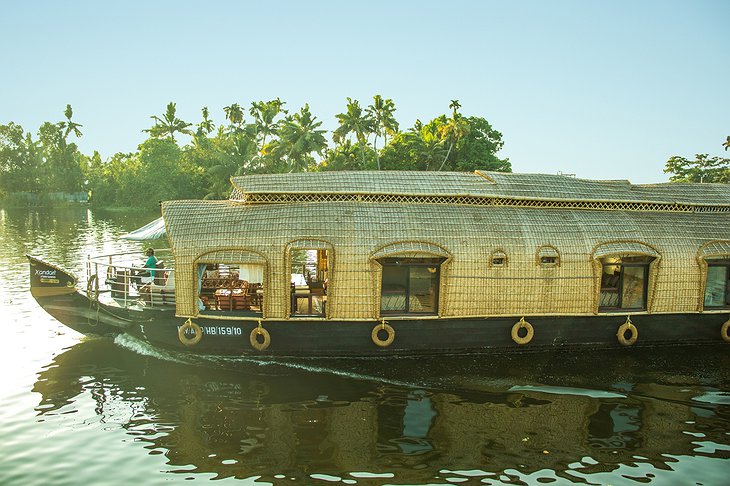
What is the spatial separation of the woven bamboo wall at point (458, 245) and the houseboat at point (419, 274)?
0.08 ft

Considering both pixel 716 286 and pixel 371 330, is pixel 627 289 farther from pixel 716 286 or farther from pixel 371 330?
pixel 371 330

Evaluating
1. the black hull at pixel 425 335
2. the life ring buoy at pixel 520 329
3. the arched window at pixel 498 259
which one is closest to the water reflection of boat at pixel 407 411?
the black hull at pixel 425 335

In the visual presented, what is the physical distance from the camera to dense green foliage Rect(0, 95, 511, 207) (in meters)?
34.2

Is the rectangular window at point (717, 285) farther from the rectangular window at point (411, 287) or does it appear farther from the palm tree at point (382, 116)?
the palm tree at point (382, 116)

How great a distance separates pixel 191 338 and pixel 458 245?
15.4 feet

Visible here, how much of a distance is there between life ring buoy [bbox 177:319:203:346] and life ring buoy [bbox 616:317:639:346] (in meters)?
7.28

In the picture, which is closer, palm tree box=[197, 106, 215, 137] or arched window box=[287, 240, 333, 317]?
arched window box=[287, 240, 333, 317]

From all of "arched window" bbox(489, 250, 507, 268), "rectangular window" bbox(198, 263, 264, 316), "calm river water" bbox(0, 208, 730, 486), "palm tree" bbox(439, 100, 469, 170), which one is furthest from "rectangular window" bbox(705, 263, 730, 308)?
"palm tree" bbox(439, 100, 469, 170)

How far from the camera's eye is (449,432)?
7480 millimetres

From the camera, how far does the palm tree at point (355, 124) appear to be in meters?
35.2

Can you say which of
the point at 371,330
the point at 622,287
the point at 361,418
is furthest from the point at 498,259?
the point at 361,418

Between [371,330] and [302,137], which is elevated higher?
[302,137]

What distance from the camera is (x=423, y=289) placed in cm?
970

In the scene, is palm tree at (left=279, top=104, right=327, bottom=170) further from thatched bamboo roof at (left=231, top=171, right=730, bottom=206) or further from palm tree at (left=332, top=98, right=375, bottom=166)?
A: thatched bamboo roof at (left=231, top=171, right=730, bottom=206)
